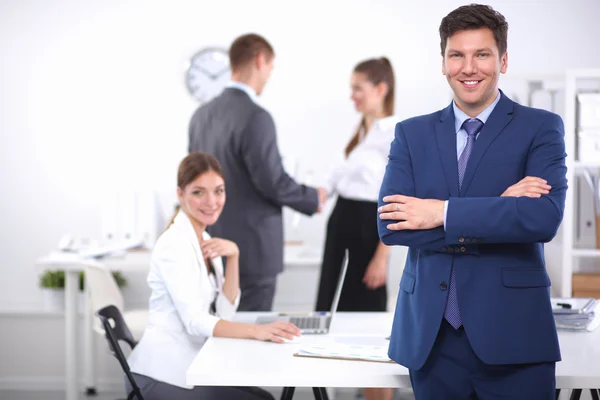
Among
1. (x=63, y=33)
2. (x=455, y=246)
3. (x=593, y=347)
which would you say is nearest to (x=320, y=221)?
(x=63, y=33)

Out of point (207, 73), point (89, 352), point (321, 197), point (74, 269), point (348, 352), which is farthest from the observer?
point (207, 73)

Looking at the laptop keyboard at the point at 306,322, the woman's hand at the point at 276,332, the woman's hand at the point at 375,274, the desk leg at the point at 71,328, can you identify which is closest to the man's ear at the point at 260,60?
the woman's hand at the point at 375,274

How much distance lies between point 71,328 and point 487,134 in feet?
9.99

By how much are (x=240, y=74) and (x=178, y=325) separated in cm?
136

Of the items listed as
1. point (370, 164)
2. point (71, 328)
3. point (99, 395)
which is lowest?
point (99, 395)

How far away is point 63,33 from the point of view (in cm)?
504

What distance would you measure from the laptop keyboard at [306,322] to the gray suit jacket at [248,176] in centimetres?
81

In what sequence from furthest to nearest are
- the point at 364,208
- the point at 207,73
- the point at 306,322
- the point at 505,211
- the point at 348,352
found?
the point at 207,73, the point at 364,208, the point at 306,322, the point at 348,352, the point at 505,211

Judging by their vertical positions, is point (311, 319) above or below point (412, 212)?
below

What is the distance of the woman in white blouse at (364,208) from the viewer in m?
3.49

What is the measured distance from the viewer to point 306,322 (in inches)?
103

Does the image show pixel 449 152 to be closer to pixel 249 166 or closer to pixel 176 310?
pixel 176 310

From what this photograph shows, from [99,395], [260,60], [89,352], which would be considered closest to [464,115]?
[260,60]

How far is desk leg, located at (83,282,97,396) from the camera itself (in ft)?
14.5
